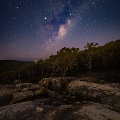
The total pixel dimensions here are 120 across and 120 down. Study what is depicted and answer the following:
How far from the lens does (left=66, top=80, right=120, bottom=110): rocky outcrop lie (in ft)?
48.3

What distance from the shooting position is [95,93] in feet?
53.2

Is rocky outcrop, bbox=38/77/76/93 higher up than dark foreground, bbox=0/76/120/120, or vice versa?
rocky outcrop, bbox=38/77/76/93

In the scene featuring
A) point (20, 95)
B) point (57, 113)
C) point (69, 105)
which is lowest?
point (57, 113)

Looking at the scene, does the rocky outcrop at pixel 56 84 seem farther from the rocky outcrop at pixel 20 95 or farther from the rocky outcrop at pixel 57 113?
the rocky outcrop at pixel 57 113

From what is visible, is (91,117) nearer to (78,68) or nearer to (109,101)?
(109,101)

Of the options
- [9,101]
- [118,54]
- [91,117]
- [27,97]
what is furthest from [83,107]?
[118,54]

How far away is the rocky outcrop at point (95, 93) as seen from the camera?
14.7m

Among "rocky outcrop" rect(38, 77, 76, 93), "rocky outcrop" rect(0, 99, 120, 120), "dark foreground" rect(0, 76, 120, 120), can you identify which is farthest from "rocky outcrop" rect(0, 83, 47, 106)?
"rocky outcrop" rect(0, 99, 120, 120)

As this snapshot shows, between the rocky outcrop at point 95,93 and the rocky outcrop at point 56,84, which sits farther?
the rocky outcrop at point 56,84

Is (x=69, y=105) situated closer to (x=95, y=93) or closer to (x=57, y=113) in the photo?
(x=57, y=113)

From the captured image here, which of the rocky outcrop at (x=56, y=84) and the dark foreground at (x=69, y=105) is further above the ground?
the rocky outcrop at (x=56, y=84)

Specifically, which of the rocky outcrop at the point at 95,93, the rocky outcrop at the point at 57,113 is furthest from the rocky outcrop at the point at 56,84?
the rocky outcrop at the point at 57,113

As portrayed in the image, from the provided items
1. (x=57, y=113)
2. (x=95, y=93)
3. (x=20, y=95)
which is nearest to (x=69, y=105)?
(x=57, y=113)

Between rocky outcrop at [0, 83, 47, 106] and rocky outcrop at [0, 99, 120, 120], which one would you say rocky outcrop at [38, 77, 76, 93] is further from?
rocky outcrop at [0, 99, 120, 120]
